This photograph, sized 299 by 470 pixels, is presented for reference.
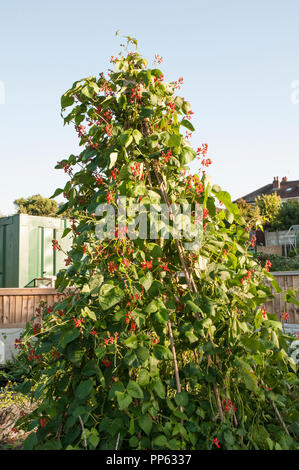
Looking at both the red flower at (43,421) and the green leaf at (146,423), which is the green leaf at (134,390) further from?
the red flower at (43,421)

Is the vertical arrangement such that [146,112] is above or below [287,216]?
below

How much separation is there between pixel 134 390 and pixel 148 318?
0.37m

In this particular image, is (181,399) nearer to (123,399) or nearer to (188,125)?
(123,399)

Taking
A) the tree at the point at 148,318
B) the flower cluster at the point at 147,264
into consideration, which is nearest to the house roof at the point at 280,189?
the tree at the point at 148,318

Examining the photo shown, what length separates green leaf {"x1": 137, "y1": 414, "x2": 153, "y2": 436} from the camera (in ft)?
5.83

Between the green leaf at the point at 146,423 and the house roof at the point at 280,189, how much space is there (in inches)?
1712

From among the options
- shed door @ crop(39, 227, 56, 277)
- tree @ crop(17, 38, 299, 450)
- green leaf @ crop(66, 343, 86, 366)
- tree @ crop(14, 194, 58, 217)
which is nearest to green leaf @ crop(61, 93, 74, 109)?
tree @ crop(17, 38, 299, 450)

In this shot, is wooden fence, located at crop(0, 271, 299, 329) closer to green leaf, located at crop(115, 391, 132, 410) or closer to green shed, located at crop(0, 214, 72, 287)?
green shed, located at crop(0, 214, 72, 287)

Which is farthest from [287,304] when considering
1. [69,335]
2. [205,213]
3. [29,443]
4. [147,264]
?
[29,443]

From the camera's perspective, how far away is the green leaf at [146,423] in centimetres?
178

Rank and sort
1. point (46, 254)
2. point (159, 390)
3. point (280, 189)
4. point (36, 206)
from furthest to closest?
point (280, 189) → point (36, 206) → point (46, 254) → point (159, 390)

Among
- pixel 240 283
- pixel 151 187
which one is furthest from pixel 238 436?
pixel 151 187

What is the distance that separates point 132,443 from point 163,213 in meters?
1.18

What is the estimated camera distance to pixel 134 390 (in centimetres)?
177
